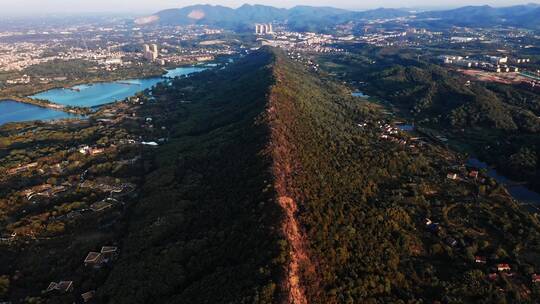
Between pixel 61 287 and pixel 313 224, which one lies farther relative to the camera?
pixel 313 224

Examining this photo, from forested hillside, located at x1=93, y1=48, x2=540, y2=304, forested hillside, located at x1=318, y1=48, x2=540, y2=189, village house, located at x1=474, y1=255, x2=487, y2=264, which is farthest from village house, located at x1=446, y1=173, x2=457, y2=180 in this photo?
village house, located at x1=474, y1=255, x2=487, y2=264

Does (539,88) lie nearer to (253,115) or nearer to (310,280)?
(253,115)

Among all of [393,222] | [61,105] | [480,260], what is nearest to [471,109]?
[393,222]

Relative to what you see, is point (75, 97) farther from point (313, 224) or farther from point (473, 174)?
point (473, 174)

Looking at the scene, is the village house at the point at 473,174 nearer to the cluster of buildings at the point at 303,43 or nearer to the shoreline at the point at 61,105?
the shoreline at the point at 61,105

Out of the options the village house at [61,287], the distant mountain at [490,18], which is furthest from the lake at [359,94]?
the distant mountain at [490,18]

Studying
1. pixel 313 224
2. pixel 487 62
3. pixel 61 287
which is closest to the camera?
pixel 61 287
